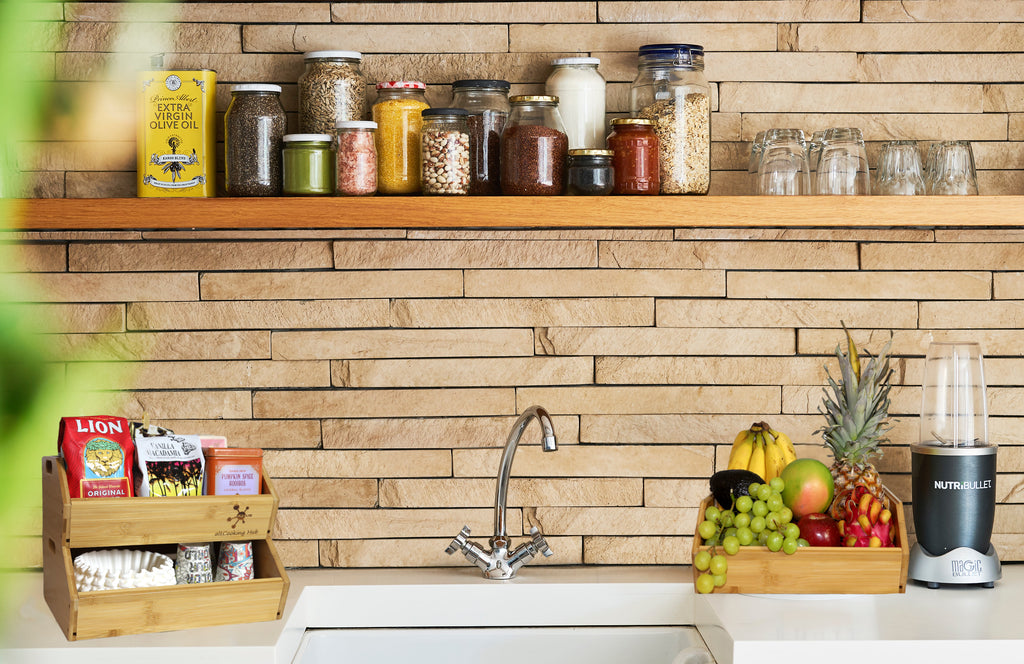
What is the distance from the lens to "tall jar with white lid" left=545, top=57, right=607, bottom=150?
173 centimetres

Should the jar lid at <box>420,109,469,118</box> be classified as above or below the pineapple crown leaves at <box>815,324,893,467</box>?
above

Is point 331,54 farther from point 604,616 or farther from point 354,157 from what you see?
point 604,616

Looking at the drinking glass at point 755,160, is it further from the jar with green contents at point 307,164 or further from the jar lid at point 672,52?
the jar with green contents at point 307,164

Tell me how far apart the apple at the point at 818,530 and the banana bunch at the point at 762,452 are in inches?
4.0

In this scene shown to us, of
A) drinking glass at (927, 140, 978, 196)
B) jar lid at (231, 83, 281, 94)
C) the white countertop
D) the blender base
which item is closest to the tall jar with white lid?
jar lid at (231, 83, 281, 94)

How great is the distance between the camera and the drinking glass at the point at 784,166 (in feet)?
5.68

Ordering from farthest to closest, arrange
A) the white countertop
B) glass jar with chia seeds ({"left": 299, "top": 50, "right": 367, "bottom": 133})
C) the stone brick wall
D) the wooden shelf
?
the stone brick wall < glass jar with chia seeds ({"left": 299, "top": 50, "right": 367, "bottom": 133}) < the wooden shelf < the white countertop

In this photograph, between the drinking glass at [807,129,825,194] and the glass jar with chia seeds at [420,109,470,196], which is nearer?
the glass jar with chia seeds at [420,109,470,196]

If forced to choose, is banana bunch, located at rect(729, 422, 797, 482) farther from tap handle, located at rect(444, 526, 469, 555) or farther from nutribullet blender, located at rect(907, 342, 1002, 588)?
tap handle, located at rect(444, 526, 469, 555)

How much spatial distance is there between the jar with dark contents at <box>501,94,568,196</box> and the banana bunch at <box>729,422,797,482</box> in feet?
1.90

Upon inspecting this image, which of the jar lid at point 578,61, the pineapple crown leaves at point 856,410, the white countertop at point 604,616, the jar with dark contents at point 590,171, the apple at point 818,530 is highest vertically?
the jar lid at point 578,61

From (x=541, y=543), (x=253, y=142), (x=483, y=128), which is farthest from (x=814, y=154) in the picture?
(x=253, y=142)

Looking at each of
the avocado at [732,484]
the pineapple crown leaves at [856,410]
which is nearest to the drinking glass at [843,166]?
the pineapple crown leaves at [856,410]

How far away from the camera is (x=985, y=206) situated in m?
1.63
